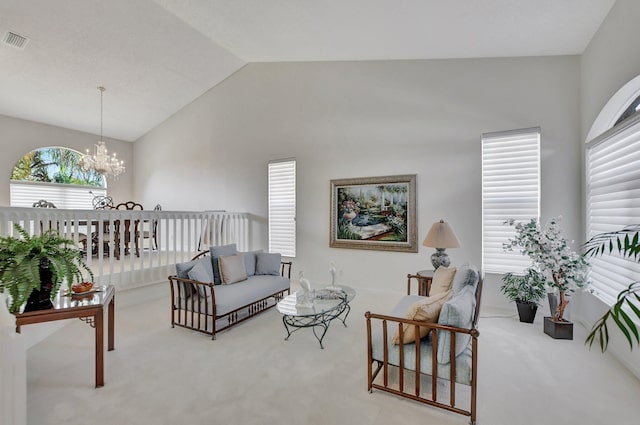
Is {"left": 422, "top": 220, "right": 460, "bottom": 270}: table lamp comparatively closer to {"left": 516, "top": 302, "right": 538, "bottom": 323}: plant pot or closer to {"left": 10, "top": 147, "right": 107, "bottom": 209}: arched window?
{"left": 516, "top": 302, "right": 538, "bottom": 323}: plant pot

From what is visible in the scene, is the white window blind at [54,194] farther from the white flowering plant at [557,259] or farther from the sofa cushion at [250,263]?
the white flowering plant at [557,259]

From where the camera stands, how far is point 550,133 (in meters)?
3.70

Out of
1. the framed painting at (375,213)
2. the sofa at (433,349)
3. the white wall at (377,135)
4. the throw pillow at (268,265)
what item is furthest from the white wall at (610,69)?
the throw pillow at (268,265)

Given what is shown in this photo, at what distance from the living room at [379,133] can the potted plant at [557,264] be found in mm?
373

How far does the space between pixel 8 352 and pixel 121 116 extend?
6.98m

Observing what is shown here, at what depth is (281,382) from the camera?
7.62 ft

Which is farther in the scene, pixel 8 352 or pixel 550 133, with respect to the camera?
pixel 550 133

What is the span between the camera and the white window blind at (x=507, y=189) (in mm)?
3783

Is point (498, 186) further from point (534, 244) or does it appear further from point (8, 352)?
point (8, 352)

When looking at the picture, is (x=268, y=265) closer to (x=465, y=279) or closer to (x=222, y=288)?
(x=222, y=288)

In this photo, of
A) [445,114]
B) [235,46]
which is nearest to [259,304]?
[445,114]

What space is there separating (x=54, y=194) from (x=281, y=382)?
24.2ft

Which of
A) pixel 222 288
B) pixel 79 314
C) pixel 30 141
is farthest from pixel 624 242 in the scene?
pixel 30 141

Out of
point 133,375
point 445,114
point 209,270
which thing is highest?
point 445,114
